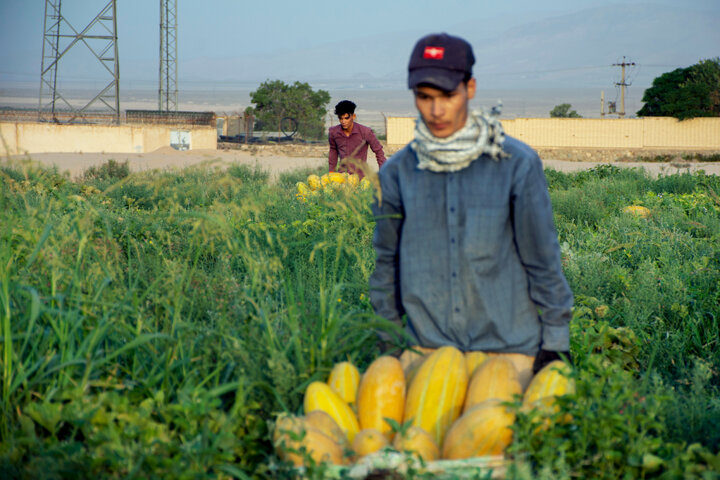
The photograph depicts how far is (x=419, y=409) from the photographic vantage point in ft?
8.32

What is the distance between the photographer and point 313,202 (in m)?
8.19

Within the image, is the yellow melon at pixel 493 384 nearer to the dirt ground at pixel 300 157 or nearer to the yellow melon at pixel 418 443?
the yellow melon at pixel 418 443

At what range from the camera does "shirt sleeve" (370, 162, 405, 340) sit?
3.01 meters

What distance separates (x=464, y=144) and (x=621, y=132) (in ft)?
125

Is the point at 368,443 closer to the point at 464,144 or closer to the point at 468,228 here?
the point at 468,228

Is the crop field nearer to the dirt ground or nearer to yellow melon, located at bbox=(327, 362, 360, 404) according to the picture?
yellow melon, located at bbox=(327, 362, 360, 404)

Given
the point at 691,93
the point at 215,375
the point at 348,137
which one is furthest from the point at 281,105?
the point at 215,375

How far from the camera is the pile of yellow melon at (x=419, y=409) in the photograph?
230 centimetres

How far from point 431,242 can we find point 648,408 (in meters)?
1.01

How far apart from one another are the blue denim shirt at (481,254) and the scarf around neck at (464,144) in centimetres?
6

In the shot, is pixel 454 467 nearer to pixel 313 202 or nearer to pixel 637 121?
pixel 313 202

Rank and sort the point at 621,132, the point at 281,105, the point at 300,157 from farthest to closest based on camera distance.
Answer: the point at 281,105
the point at 621,132
the point at 300,157

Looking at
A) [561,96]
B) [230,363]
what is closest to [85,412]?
[230,363]

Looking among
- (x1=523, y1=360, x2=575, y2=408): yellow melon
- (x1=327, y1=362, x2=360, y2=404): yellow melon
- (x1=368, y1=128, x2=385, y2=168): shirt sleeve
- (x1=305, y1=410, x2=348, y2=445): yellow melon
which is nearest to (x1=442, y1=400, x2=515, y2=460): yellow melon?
(x1=523, y1=360, x2=575, y2=408): yellow melon
